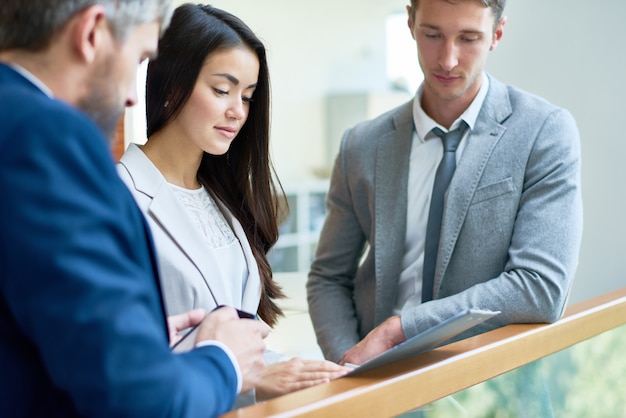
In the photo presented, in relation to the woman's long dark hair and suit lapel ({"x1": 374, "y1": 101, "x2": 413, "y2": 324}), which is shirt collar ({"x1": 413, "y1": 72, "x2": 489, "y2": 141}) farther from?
the woman's long dark hair

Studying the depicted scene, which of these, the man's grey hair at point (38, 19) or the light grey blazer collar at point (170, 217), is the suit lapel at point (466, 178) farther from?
the man's grey hair at point (38, 19)

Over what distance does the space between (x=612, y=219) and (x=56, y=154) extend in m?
3.03

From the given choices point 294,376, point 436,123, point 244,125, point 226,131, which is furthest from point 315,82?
point 294,376

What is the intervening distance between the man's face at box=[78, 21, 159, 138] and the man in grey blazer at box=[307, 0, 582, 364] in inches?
51.2

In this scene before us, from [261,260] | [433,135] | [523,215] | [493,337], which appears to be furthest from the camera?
[433,135]

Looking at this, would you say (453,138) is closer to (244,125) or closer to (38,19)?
(244,125)

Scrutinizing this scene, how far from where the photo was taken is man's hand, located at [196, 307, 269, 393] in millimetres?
1200

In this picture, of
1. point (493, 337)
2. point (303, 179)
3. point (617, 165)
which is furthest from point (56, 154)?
point (303, 179)

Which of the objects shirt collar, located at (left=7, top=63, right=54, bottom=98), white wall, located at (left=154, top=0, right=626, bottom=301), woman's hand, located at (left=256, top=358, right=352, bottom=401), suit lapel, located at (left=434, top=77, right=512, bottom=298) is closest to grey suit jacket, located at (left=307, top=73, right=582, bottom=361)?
suit lapel, located at (left=434, top=77, right=512, bottom=298)

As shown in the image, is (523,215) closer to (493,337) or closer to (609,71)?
(493,337)

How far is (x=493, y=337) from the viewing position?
179 centimetres

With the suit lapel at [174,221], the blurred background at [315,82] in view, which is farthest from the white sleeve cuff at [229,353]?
the blurred background at [315,82]

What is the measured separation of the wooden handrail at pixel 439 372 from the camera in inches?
50.8

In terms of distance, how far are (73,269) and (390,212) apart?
5.69ft
